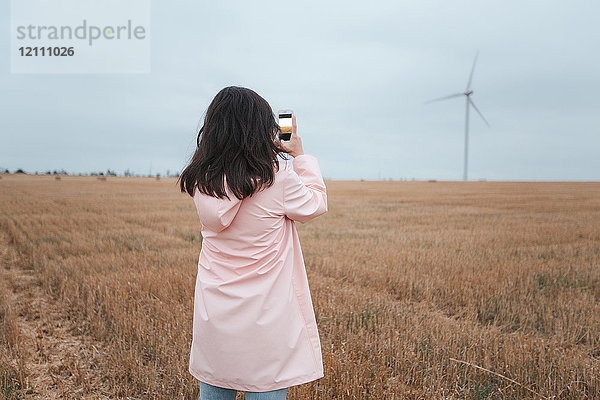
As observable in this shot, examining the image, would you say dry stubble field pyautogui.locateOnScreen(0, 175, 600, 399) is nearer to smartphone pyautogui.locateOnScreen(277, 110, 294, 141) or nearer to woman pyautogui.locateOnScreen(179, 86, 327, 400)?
woman pyautogui.locateOnScreen(179, 86, 327, 400)

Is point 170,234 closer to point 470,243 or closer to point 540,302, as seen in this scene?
point 470,243

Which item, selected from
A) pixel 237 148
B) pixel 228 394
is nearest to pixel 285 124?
pixel 237 148

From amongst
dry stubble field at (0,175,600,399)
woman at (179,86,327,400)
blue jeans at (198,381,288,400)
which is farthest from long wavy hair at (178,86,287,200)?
dry stubble field at (0,175,600,399)

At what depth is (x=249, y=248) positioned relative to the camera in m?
2.09

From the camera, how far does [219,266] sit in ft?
7.02

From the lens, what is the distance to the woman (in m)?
2.03

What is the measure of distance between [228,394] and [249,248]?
774mm

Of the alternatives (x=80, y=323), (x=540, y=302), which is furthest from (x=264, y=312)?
(x=540, y=302)

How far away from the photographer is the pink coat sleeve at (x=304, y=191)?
2.06m

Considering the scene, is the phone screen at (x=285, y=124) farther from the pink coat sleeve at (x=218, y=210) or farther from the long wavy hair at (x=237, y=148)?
the pink coat sleeve at (x=218, y=210)

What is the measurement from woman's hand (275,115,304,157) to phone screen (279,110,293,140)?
0.02 meters

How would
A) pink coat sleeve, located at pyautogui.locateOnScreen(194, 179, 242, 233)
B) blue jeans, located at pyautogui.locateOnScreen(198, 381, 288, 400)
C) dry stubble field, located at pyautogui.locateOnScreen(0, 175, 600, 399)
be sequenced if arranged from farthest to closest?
dry stubble field, located at pyautogui.locateOnScreen(0, 175, 600, 399) → blue jeans, located at pyautogui.locateOnScreen(198, 381, 288, 400) → pink coat sleeve, located at pyautogui.locateOnScreen(194, 179, 242, 233)

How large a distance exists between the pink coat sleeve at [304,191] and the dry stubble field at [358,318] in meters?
2.08

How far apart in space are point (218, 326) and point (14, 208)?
23.6 m
